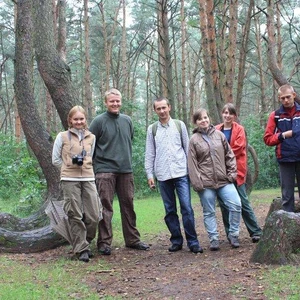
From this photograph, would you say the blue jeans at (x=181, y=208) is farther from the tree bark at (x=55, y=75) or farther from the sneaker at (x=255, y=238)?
the tree bark at (x=55, y=75)

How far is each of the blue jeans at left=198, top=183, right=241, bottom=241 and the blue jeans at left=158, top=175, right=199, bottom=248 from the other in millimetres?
215

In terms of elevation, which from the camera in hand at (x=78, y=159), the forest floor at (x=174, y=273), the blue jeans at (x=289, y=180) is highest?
the camera in hand at (x=78, y=159)

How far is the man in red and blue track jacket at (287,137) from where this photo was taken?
5762 millimetres

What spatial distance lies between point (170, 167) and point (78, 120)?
53.3 inches

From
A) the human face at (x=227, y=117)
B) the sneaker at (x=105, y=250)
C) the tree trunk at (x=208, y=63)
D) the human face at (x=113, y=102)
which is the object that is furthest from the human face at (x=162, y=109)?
the tree trunk at (x=208, y=63)

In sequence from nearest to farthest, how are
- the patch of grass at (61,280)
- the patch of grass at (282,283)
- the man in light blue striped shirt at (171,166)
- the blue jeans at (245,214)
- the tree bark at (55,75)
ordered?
the patch of grass at (282,283) < the patch of grass at (61,280) < the man in light blue striped shirt at (171,166) < the blue jeans at (245,214) < the tree bark at (55,75)

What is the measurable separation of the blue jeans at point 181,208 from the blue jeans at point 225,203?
0.21m

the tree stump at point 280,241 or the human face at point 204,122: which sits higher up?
the human face at point 204,122

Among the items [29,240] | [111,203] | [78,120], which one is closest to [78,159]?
[78,120]

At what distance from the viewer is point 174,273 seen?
5121mm

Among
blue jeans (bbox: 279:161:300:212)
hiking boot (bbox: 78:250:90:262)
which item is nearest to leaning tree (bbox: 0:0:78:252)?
hiking boot (bbox: 78:250:90:262)

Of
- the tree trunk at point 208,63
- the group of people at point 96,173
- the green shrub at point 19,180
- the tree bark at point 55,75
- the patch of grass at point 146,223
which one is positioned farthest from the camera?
the tree trunk at point 208,63

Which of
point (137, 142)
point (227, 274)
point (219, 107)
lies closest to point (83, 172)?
point (227, 274)

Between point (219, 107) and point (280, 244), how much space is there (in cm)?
682
